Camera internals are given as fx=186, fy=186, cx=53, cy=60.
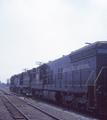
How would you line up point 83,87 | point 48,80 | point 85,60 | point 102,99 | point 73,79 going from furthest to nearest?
point 48,80, point 73,79, point 85,60, point 83,87, point 102,99

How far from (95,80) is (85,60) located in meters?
1.93

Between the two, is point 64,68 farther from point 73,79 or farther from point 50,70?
point 50,70

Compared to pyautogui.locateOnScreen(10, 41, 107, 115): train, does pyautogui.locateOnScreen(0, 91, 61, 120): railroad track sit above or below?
below

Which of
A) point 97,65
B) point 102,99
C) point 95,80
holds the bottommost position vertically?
point 102,99

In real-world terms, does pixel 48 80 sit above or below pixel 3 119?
above

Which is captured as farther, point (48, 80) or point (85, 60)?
point (48, 80)

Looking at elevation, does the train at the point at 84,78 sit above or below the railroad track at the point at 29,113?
above

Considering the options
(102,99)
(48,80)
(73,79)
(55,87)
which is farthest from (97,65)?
(48,80)

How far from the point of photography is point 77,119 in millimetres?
8938

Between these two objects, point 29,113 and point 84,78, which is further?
point 84,78

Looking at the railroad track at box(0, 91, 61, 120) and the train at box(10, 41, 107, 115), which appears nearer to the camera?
the train at box(10, 41, 107, 115)

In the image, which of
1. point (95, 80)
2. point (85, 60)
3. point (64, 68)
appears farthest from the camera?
point (64, 68)

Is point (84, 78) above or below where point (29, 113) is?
above

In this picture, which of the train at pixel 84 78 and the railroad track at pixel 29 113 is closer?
the train at pixel 84 78
